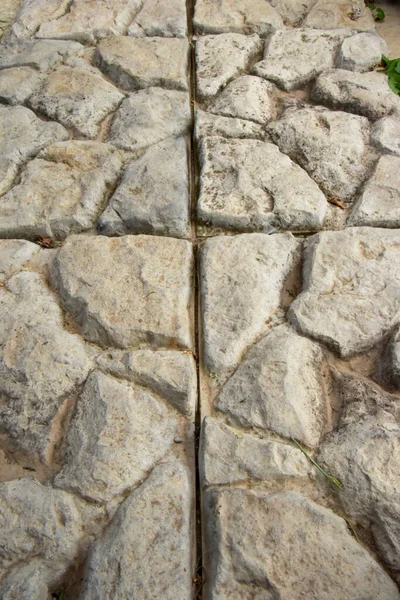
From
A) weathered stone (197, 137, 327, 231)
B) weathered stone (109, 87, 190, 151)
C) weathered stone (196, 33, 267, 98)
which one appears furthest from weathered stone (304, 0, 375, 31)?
weathered stone (197, 137, 327, 231)

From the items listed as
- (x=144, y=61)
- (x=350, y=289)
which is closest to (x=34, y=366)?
(x=350, y=289)

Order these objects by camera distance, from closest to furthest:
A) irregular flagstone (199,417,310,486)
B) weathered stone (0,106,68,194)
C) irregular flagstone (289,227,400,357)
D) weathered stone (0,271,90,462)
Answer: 1. irregular flagstone (199,417,310,486)
2. weathered stone (0,271,90,462)
3. irregular flagstone (289,227,400,357)
4. weathered stone (0,106,68,194)

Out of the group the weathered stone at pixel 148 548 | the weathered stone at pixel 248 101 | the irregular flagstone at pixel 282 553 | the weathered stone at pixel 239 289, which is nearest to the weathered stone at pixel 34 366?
the weathered stone at pixel 148 548

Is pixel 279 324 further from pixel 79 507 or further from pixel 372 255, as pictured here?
pixel 79 507

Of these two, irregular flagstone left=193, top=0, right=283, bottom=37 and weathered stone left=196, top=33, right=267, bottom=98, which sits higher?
irregular flagstone left=193, top=0, right=283, bottom=37

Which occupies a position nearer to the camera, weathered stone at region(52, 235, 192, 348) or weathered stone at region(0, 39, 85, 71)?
weathered stone at region(52, 235, 192, 348)

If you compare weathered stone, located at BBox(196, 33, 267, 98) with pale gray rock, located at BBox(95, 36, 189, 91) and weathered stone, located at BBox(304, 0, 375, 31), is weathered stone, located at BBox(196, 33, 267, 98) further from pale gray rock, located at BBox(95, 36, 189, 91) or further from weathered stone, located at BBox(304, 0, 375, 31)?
weathered stone, located at BBox(304, 0, 375, 31)

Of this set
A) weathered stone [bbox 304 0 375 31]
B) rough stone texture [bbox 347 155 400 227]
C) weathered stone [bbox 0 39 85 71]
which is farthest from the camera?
weathered stone [bbox 304 0 375 31]

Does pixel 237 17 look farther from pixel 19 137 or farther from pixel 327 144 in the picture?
pixel 19 137
